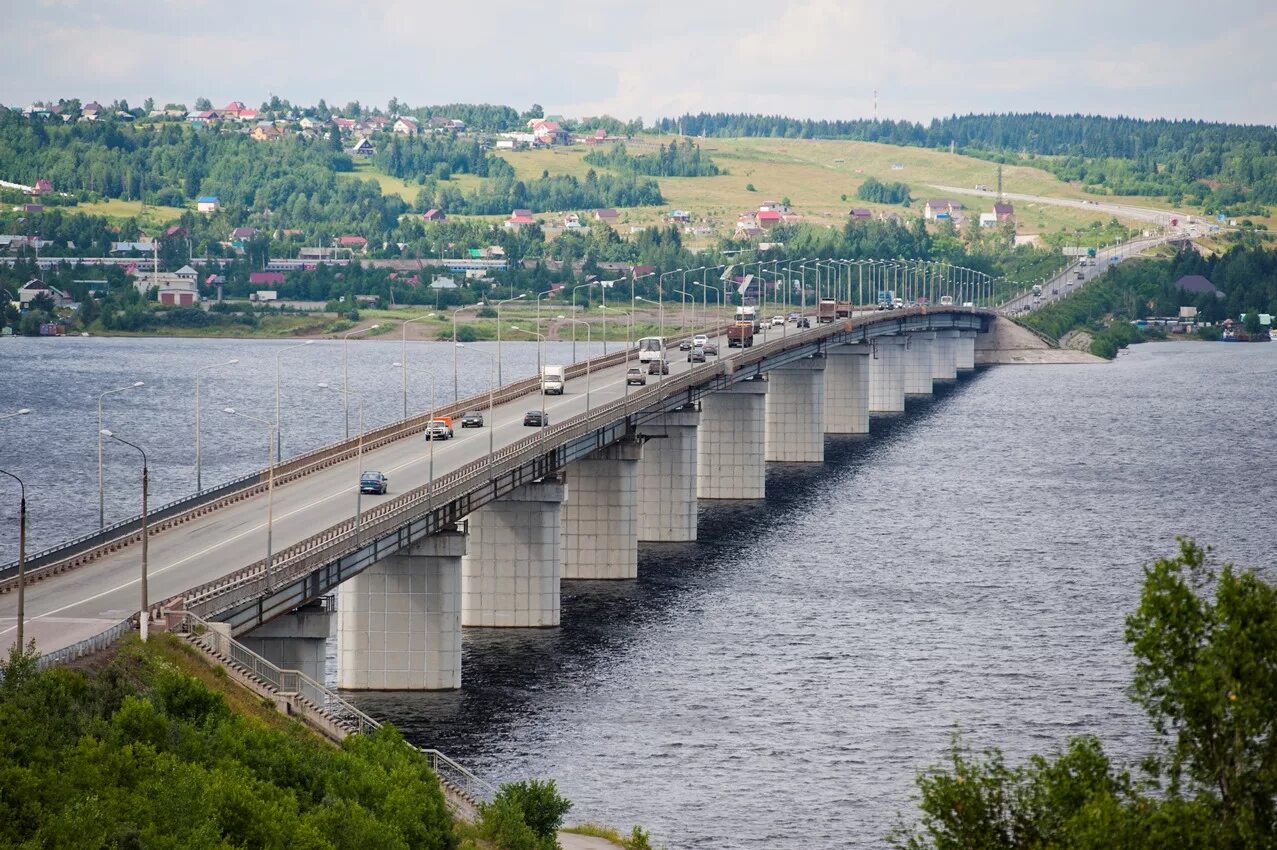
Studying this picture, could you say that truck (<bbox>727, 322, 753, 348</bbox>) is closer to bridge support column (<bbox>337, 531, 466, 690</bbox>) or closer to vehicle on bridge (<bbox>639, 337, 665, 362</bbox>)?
vehicle on bridge (<bbox>639, 337, 665, 362</bbox>)

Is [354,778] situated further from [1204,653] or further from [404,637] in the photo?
[404,637]

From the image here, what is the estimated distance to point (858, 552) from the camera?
386 feet

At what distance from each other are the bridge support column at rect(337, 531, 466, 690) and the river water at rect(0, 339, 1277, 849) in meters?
1.31

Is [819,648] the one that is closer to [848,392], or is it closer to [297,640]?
[297,640]

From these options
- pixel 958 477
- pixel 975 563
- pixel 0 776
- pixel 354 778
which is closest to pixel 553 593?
pixel 975 563

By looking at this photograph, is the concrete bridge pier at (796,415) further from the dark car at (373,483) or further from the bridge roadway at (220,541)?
the dark car at (373,483)

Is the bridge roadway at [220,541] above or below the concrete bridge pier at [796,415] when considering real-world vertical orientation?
above

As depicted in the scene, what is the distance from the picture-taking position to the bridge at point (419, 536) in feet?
208

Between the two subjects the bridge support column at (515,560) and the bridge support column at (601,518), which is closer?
the bridge support column at (515,560)

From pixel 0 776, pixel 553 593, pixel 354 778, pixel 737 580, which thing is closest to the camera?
pixel 0 776

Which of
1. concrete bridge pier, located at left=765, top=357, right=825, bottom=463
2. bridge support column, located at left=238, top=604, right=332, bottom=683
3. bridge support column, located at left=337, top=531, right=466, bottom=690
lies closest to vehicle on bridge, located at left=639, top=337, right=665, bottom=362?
concrete bridge pier, located at left=765, top=357, right=825, bottom=463

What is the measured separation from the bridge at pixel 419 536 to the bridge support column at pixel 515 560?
8cm

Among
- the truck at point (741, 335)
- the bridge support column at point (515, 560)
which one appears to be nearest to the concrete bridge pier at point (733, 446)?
the truck at point (741, 335)

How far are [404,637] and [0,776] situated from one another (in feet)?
112
